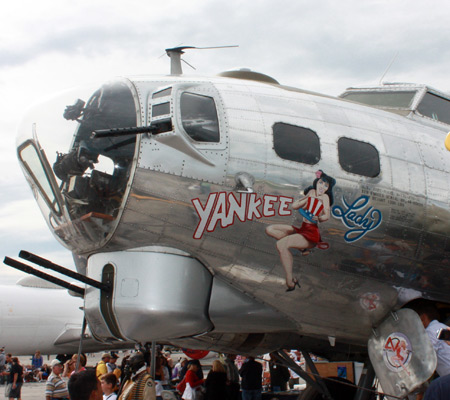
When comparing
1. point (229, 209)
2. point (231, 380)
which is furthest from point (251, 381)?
point (229, 209)

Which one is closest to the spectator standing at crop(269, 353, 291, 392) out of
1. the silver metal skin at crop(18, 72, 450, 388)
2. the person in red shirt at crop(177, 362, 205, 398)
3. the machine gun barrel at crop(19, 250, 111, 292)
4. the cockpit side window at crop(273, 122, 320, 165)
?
the person in red shirt at crop(177, 362, 205, 398)

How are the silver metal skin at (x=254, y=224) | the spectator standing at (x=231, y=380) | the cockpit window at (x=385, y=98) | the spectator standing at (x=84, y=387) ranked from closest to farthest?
the spectator standing at (x=84, y=387)
the silver metal skin at (x=254, y=224)
the cockpit window at (x=385, y=98)
the spectator standing at (x=231, y=380)

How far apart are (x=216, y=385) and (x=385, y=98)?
19.5ft

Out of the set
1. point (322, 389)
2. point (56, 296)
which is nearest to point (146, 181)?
point (322, 389)

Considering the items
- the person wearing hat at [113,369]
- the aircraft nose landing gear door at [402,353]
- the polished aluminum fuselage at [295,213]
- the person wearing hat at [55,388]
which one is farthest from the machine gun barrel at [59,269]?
the person wearing hat at [113,369]

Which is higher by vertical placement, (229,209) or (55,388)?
(229,209)

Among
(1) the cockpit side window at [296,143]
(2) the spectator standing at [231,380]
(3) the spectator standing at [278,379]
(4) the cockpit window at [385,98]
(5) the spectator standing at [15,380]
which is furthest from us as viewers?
(5) the spectator standing at [15,380]

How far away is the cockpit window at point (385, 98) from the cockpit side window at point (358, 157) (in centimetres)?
216

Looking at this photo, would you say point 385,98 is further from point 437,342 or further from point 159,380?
point 159,380

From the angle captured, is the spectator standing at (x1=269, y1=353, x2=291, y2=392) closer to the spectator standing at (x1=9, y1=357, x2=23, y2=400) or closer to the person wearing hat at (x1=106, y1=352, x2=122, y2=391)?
the person wearing hat at (x1=106, y1=352, x2=122, y2=391)

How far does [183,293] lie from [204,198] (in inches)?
40.1

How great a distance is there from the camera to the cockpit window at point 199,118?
20.6 ft

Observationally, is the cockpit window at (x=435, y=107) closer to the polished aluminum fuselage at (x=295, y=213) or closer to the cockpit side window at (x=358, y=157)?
the polished aluminum fuselage at (x=295, y=213)

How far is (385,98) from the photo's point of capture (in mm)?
9102
